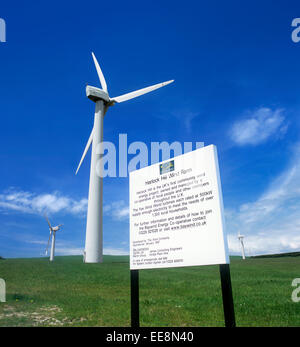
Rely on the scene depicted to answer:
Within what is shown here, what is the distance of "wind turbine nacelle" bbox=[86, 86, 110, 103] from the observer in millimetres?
47125

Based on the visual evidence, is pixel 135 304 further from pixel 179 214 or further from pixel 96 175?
pixel 96 175

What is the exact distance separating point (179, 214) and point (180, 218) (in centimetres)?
13

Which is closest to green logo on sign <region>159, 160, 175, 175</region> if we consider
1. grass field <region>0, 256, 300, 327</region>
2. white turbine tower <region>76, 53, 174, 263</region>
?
grass field <region>0, 256, 300, 327</region>

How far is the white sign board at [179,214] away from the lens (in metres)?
8.33

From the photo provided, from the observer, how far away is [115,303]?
14.3m

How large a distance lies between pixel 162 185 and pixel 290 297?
1038 cm

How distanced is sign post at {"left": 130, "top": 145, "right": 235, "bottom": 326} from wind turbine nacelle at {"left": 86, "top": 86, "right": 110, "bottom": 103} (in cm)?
3909

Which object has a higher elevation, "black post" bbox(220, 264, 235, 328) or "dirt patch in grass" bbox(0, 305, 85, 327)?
"black post" bbox(220, 264, 235, 328)

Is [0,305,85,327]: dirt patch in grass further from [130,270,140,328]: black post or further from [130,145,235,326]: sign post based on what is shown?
[130,145,235,326]: sign post

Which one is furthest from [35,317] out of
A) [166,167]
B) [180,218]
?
[166,167]

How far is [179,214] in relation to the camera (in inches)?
361

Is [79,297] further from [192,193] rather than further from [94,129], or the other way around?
[94,129]

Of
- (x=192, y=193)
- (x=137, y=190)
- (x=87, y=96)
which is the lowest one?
(x=192, y=193)
